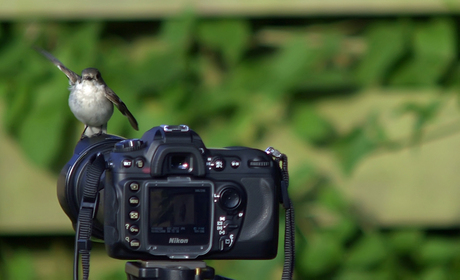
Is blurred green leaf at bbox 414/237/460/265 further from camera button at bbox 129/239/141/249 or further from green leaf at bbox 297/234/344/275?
camera button at bbox 129/239/141/249

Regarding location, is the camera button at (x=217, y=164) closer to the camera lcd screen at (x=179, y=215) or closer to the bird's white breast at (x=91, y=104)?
the camera lcd screen at (x=179, y=215)

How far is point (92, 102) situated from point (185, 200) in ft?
1.16

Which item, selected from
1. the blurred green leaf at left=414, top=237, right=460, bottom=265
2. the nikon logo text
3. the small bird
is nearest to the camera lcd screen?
the nikon logo text

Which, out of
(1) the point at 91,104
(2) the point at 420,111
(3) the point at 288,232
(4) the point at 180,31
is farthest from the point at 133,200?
(2) the point at 420,111

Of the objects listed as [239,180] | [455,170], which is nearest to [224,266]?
[455,170]

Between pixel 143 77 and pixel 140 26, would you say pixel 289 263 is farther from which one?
pixel 140 26

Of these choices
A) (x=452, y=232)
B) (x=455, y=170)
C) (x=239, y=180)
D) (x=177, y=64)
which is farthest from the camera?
(x=452, y=232)

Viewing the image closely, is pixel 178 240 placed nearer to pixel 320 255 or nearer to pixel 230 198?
pixel 230 198

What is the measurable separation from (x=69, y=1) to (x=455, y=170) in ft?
3.05

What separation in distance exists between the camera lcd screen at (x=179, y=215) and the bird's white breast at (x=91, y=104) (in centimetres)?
33

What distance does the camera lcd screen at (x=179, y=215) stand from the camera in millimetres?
650

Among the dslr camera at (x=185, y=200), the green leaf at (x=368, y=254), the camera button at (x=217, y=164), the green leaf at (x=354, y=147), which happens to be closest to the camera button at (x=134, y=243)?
the dslr camera at (x=185, y=200)

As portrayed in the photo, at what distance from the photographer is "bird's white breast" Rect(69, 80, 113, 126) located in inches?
37.3

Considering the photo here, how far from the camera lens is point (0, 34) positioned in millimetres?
1479
